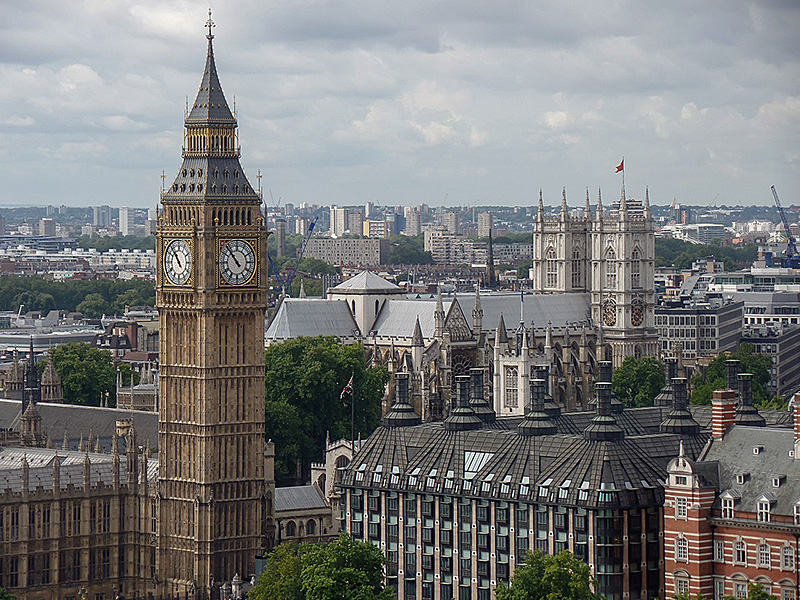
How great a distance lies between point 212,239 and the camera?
149m

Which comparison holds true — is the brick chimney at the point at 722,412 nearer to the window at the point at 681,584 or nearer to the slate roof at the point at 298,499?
the window at the point at 681,584

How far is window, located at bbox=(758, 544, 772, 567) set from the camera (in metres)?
126

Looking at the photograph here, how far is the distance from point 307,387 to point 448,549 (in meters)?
60.4

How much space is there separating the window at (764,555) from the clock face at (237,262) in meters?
39.3

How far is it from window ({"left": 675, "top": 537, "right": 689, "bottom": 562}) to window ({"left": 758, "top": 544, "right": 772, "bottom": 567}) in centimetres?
392

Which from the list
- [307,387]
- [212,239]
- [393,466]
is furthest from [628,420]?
[307,387]

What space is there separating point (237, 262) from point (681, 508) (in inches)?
1378

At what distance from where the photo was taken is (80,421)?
179500 mm

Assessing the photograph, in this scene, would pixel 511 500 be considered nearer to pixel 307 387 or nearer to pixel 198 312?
pixel 198 312

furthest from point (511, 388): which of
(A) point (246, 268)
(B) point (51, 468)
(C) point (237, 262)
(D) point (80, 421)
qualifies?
(B) point (51, 468)

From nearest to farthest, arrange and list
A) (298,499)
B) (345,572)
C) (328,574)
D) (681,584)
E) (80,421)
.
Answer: (681,584), (345,572), (328,574), (298,499), (80,421)

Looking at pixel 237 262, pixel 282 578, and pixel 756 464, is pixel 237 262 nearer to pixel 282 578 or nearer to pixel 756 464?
pixel 282 578

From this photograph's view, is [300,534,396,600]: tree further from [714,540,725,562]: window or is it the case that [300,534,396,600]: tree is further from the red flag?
the red flag

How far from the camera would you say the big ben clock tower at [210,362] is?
490 ft
